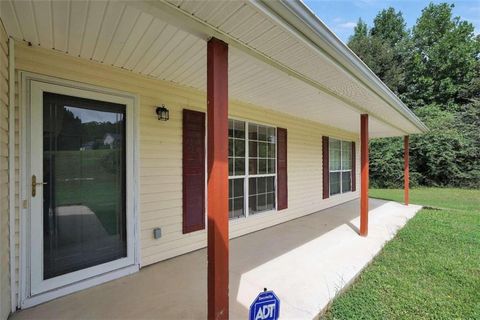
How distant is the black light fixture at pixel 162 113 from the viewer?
3.21 meters

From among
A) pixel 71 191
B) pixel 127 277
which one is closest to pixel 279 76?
pixel 71 191

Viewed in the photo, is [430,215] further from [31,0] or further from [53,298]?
[31,0]

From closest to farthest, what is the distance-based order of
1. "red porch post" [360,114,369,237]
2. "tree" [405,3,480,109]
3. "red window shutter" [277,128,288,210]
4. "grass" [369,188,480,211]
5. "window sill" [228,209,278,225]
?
"window sill" [228,209,278,225] < "red porch post" [360,114,369,237] < "red window shutter" [277,128,288,210] < "grass" [369,188,480,211] < "tree" [405,3,480,109]

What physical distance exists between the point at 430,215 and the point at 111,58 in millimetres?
7551

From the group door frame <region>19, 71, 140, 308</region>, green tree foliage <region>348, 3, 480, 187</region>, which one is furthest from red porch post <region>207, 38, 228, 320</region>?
green tree foliage <region>348, 3, 480, 187</region>

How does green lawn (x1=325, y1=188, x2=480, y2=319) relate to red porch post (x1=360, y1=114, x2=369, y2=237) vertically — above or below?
below

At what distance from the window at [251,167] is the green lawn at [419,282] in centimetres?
211

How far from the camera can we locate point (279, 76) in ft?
10.1

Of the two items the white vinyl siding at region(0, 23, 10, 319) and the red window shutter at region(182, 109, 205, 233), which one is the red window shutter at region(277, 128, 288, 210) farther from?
the white vinyl siding at region(0, 23, 10, 319)

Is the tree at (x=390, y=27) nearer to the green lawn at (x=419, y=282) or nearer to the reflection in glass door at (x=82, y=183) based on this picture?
the green lawn at (x=419, y=282)

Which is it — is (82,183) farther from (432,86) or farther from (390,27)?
→ (390,27)

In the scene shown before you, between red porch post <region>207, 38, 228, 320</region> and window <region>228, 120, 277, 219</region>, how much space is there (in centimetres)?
236

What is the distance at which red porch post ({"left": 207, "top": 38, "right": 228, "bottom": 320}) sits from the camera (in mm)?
1845

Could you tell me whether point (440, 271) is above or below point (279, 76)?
below
